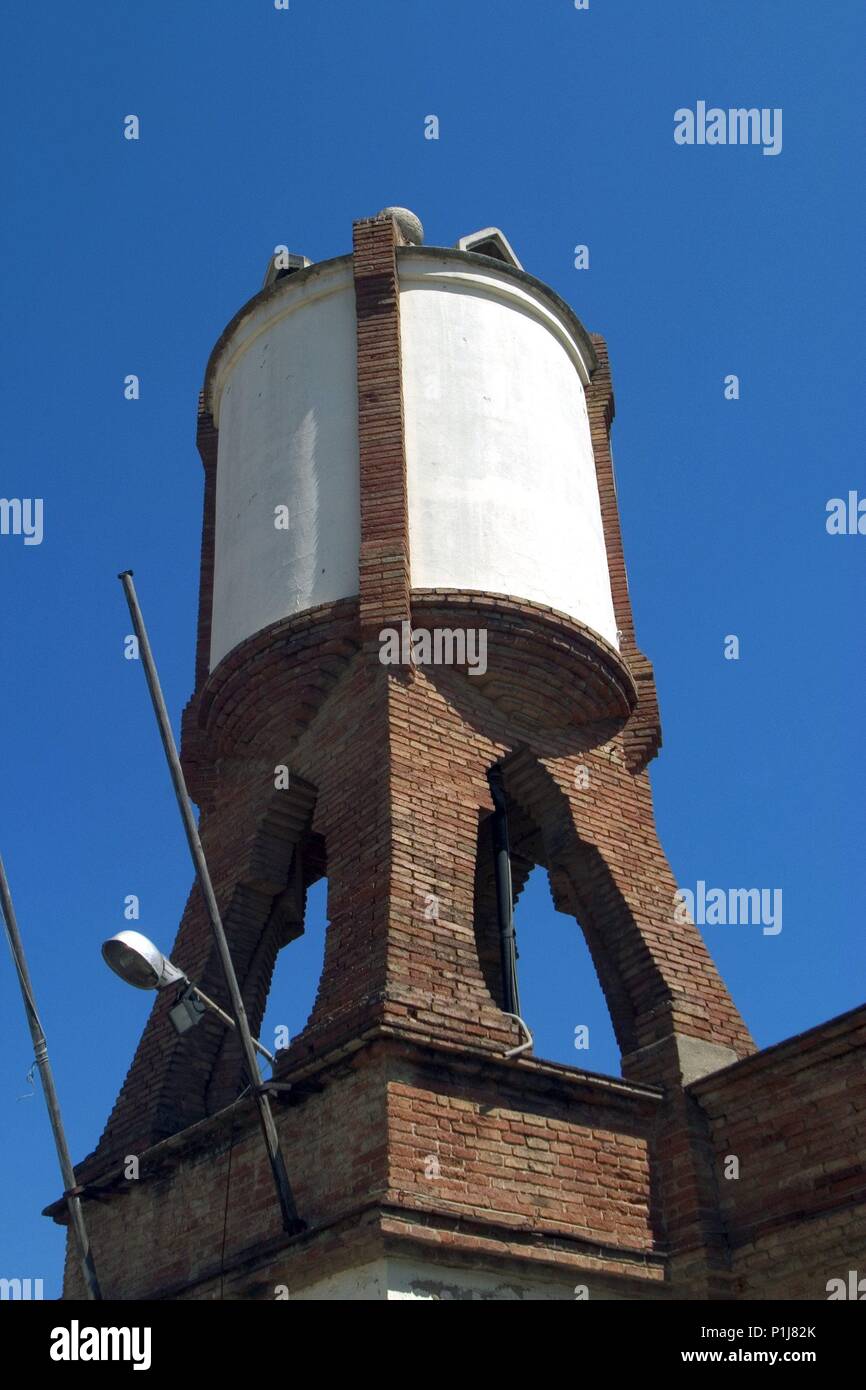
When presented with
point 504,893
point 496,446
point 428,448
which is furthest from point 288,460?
point 504,893

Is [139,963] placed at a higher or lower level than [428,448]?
lower

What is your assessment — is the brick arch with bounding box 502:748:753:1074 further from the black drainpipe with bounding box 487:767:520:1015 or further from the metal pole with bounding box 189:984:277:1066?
the metal pole with bounding box 189:984:277:1066

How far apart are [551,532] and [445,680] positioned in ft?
5.57

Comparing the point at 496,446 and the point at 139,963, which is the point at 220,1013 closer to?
the point at 139,963

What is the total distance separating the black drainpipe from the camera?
10695mm

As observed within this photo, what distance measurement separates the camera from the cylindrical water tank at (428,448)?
11.1 meters

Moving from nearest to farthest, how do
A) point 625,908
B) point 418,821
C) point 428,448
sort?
point 418,821 < point 625,908 < point 428,448

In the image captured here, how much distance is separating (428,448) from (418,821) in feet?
10.9

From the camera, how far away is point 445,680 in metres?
10.6

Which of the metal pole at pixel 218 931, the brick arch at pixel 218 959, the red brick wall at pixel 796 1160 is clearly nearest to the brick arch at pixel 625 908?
the red brick wall at pixel 796 1160

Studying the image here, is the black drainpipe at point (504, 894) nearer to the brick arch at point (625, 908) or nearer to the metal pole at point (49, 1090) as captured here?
the brick arch at point (625, 908)

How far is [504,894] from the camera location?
10.9 m

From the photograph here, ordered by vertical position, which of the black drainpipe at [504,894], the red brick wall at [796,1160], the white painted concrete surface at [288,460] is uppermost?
the white painted concrete surface at [288,460]
